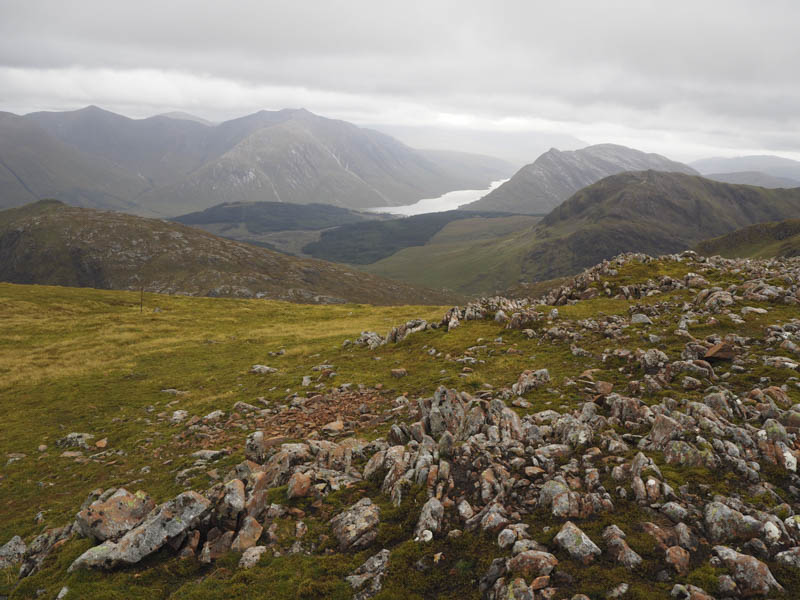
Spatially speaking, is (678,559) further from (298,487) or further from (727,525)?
(298,487)

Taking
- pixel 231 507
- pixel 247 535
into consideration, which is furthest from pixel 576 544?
pixel 231 507

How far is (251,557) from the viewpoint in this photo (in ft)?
38.8

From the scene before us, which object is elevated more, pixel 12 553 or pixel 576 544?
pixel 576 544

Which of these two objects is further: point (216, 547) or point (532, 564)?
point (216, 547)

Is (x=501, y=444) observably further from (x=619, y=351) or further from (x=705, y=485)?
(x=619, y=351)

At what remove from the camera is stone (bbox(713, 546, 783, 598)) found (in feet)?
27.7

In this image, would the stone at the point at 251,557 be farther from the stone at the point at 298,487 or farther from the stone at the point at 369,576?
the stone at the point at 369,576

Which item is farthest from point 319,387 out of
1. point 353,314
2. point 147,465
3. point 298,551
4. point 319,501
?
point 353,314

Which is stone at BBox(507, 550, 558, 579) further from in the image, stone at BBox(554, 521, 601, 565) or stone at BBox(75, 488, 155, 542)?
stone at BBox(75, 488, 155, 542)

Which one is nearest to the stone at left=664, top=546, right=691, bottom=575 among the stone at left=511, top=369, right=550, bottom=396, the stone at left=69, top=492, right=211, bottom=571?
the stone at left=511, top=369, right=550, bottom=396

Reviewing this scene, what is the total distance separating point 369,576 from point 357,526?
1.79 metres

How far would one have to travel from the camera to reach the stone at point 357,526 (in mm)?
12078

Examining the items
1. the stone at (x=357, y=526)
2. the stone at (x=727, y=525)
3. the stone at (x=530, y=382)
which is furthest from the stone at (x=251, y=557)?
the stone at (x=530, y=382)

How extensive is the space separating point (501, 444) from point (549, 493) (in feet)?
10.2
